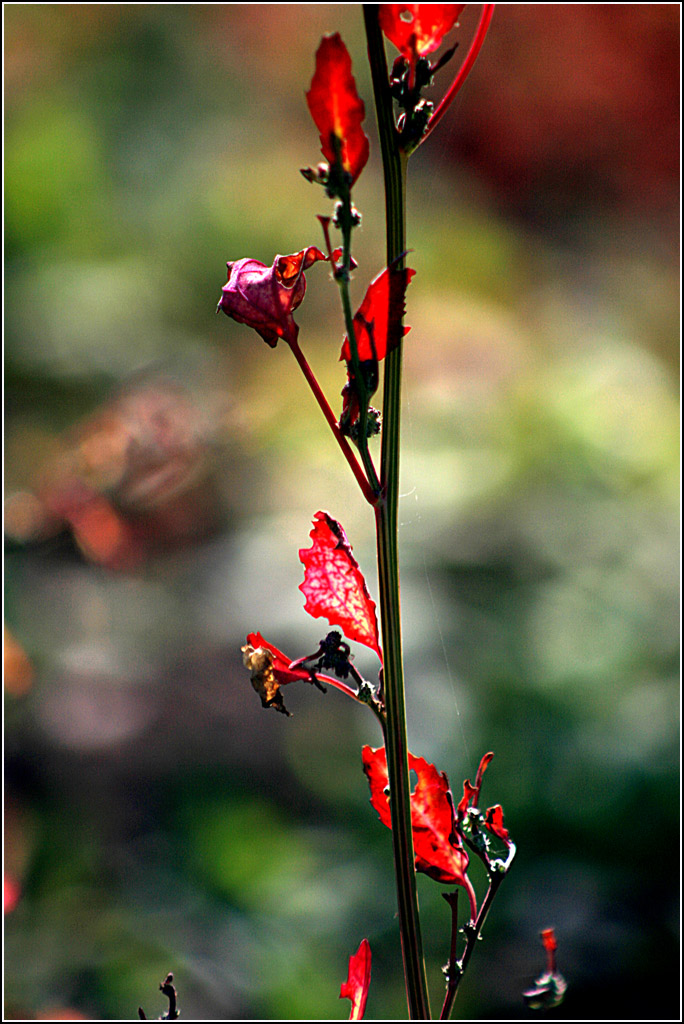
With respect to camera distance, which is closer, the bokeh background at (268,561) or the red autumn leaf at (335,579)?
the red autumn leaf at (335,579)

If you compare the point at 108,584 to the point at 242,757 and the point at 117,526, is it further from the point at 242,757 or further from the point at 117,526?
the point at 242,757

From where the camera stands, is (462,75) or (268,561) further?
(268,561)

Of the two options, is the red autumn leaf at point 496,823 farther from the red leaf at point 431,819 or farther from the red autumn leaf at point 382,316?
the red autumn leaf at point 382,316

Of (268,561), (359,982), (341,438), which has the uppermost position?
(268,561)

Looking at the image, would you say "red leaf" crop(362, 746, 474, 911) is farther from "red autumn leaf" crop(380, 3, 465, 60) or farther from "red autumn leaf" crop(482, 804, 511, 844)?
"red autumn leaf" crop(380, 3, 465, 60)

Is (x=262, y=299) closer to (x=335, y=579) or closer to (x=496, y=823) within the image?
(x=335, y=579)

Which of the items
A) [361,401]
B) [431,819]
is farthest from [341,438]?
[431,819]

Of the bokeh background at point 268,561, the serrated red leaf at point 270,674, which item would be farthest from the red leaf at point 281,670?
the bokeh background at point 268,561

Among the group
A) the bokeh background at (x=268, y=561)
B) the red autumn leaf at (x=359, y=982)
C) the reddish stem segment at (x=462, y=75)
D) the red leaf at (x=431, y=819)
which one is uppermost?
the bokeh background at (x=268, y=561)
